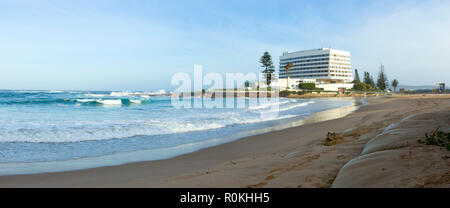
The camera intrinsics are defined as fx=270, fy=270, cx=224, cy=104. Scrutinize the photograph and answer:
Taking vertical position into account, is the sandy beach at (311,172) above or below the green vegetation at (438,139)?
below

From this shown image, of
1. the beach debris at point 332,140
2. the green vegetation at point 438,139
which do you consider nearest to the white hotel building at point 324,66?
the beach debris at point 332,140

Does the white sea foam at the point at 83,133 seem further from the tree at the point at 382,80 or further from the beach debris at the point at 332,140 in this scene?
the tree at the point at 382,80

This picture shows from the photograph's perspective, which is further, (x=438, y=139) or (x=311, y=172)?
(x=311, y=172)

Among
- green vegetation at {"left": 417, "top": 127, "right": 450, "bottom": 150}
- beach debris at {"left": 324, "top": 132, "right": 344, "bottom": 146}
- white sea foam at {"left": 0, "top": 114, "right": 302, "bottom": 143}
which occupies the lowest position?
white sea foam at {"left": 0, "top": 114, "right": 302, "bottom": 143}

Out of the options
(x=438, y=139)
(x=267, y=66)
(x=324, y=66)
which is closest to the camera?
(x=438, y=139)

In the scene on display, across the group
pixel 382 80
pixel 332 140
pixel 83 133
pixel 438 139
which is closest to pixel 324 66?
pixel 382 80

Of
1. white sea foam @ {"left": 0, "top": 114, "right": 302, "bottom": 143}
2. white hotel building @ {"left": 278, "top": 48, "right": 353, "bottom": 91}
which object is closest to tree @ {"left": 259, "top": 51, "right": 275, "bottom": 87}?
white hotel building @ {"left": 278, "top": 48, "right": 353, "bottom": 91}

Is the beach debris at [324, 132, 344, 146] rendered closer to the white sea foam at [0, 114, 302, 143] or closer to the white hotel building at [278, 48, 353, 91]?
the white sea foam at [0, 114, 302, 143]

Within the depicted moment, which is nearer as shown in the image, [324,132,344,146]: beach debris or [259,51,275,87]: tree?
[324,132,344,146]: beach debris

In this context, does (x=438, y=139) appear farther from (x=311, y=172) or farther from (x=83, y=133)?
(x=83, y=133)

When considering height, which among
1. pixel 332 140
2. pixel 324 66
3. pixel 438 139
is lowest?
pixel 332 140
